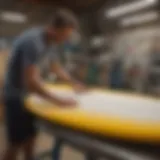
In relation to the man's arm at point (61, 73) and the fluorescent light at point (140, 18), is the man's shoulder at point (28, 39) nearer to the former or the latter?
the man's arm at point (61, 73)

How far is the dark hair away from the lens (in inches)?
23.3

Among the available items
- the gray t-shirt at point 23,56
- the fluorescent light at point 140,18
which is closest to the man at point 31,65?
the gray t-shirt at point 23,56

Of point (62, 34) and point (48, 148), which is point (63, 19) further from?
point (48, 148)

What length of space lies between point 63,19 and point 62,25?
12mm

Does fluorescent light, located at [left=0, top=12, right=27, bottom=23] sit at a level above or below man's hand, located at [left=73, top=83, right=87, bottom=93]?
above

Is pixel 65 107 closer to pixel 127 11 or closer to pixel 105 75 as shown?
pixel 105 75

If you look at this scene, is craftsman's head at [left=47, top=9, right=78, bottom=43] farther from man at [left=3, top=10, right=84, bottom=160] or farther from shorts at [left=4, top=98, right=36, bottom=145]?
shorts at [left=4, top=98, right=36, bottom=145]

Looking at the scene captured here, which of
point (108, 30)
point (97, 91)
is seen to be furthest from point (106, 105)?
point (108, 30)

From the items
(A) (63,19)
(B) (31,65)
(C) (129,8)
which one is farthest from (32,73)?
(C) (129,8)

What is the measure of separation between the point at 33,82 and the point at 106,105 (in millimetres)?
149

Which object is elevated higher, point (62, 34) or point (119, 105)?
point (62, 34)

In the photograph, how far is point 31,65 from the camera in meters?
0.59

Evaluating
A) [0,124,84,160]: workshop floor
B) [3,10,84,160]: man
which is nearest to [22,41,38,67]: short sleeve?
[3,10,84,160]: man

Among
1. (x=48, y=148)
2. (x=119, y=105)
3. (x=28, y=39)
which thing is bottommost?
(x=48, y=148)
